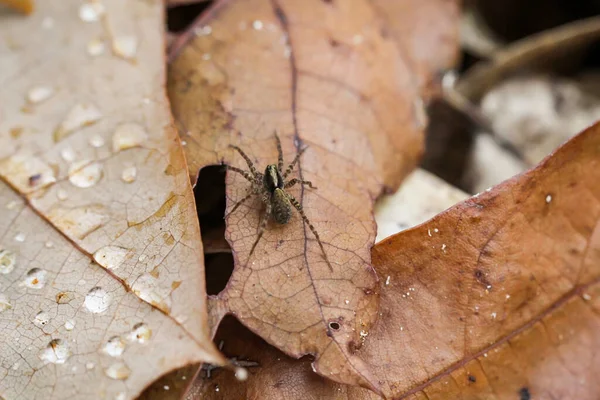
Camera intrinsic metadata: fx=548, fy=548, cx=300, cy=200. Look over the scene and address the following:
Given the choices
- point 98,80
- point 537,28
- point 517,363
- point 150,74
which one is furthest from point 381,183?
point 537,28

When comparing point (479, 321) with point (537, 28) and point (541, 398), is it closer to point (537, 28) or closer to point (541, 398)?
point (541, 398)

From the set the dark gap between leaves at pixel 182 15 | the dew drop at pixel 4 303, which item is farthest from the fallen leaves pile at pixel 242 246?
the dark gap between leaves at pixel 182 15

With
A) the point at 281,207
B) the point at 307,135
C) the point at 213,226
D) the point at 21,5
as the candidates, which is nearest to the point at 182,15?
the point at 21,5

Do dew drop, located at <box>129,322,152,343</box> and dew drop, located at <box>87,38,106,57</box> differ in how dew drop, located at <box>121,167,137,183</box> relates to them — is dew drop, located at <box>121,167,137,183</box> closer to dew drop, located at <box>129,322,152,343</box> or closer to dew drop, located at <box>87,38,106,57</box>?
dew drop, located at <box>129,322,152,343</box>

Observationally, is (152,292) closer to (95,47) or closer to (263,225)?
(263,225)

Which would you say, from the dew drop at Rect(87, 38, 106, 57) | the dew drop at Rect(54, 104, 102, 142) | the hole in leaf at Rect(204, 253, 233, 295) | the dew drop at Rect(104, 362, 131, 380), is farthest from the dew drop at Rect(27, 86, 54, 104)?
the dew drop at Rect(104, 362, 131, 380)

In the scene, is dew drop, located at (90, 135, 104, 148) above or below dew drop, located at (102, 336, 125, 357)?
above
